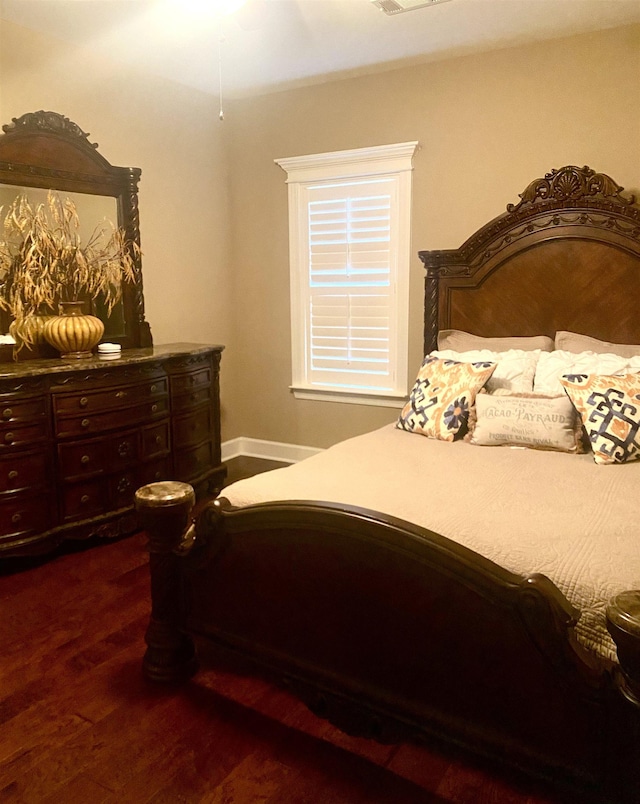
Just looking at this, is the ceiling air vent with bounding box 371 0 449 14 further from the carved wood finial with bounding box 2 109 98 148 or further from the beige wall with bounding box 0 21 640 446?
the carved wood finial with bounding box 2 109 98 148

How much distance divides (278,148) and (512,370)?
246 cm

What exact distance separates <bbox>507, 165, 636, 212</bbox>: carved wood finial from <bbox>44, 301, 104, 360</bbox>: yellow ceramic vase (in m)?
2.44

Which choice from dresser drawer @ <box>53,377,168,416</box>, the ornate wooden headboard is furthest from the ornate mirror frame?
the ornate wooden headboard

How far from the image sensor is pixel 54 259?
10.8 ft

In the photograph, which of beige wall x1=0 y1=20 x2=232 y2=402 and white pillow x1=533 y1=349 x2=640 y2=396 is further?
beige wall x1=0 y1=20 x2=232 y2=402

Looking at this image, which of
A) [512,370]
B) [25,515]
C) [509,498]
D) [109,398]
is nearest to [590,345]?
[512,370]

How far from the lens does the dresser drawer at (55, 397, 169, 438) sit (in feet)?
9.93

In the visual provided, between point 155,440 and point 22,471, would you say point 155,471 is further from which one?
point 22,471

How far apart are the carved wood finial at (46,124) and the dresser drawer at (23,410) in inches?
56.9

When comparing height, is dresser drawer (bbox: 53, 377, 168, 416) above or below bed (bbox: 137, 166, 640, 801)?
above

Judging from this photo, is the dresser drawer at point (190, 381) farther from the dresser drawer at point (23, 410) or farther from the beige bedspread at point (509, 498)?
the beige bedspread at point (509, 498)

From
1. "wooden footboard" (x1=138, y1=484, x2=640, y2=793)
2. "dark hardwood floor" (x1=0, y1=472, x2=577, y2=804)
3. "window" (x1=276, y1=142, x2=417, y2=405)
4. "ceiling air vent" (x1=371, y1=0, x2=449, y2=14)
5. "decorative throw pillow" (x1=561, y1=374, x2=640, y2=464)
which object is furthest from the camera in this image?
"window" (x1=276, y1=142, x2=417, y2=405)

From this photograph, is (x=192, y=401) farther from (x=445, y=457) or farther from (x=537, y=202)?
(x=537, y=202)

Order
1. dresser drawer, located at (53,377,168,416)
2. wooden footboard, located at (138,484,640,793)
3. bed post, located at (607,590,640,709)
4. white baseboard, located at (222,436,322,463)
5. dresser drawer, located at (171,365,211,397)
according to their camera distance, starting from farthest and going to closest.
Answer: white baseboard, located at (222,436,322,463) < dresser drawer, located at (171,365,211,397) < dresser drawer, located at (53,377,168,416) < wooden footboard, located at (138,484,640,793) < bed post, located at (607,590,640,709)
